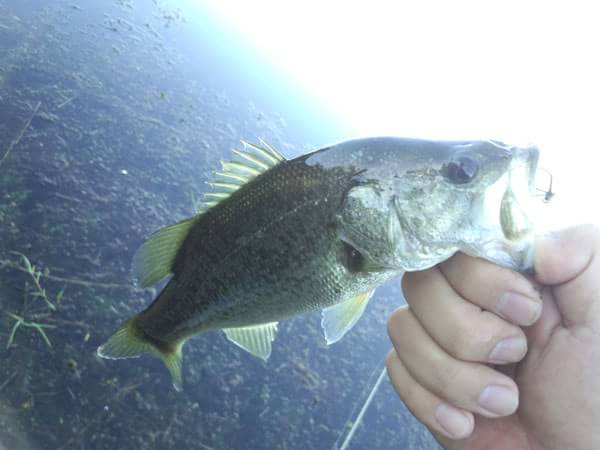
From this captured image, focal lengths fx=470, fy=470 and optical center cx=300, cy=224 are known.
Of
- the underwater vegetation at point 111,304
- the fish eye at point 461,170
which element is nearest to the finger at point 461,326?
the fish eye at point 461,170

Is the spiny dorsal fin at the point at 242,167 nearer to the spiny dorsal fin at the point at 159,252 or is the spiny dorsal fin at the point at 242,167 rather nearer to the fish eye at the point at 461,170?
the spiny dorsal fin at the point at 159,252

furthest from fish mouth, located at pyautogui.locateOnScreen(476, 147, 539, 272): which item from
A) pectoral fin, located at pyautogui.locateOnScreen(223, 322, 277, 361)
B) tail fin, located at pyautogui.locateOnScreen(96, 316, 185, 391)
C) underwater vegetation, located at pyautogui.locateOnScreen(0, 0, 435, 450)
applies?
underwater vegetation, located at pyautogui.locateOnScreen(0, 0, 435, 450)

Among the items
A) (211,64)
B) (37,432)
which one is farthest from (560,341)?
(211,64)

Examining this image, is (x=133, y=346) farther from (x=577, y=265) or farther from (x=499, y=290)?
(x=577, y=265)

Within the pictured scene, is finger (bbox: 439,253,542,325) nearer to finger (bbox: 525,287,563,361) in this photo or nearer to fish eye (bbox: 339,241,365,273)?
finger (bbox: 525,287,563,361)

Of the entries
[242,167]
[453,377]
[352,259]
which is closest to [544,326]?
[453,377]

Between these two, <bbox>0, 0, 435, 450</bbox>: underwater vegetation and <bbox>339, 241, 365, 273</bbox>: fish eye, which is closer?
<bbox>339, 241, 365, 273</bbox>: fish eye

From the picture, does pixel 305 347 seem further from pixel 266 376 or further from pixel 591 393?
pixel 591 393
